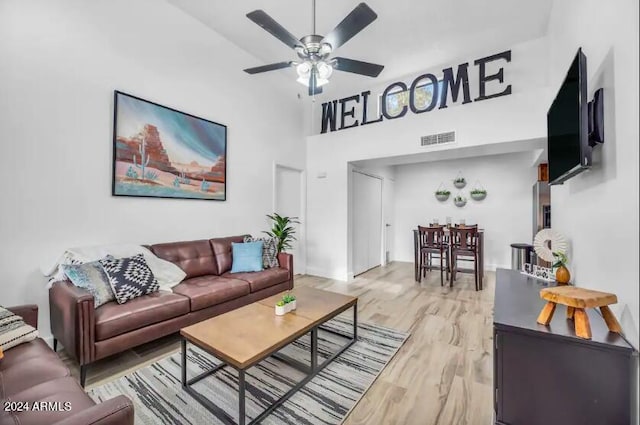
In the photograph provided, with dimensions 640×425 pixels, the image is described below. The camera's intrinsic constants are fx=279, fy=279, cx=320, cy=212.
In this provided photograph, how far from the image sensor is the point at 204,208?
3586 mm

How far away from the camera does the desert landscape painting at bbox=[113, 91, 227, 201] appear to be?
2818mm

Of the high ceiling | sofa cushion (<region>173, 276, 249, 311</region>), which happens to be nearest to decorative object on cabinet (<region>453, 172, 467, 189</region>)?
the high ceiling

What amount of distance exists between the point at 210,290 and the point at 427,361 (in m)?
1.99

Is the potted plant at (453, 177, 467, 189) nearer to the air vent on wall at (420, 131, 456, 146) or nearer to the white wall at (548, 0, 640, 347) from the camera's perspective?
Answer: the air vent on wall at (420, 131, 456, 146)

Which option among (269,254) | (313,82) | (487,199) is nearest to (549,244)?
(313,82)

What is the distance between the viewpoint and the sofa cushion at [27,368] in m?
1.17

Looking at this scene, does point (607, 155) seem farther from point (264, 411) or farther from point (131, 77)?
point (131, 77)

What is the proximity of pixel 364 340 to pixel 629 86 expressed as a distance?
235cm

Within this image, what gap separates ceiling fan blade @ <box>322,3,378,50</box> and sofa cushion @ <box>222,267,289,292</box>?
2.44 metres

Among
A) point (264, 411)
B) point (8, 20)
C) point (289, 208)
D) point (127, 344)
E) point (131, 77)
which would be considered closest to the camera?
point (264, 411)

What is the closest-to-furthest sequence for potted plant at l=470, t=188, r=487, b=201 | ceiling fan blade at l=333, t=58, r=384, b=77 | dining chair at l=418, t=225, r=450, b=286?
1. ceiling fan blade at l=333, t=58, r=384, b=77
2. dining chair at l=418, t=225, r=450, b=286
3. potted plant at l=470, t=188, r=487, b=201

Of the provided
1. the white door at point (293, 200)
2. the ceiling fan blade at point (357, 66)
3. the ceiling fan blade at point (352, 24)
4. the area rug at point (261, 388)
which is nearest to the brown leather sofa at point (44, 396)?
the area rug at point (261, 388)

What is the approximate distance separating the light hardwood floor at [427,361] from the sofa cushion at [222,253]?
3.21 feet

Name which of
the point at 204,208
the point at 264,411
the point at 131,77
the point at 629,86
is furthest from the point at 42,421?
the point at 131,77
